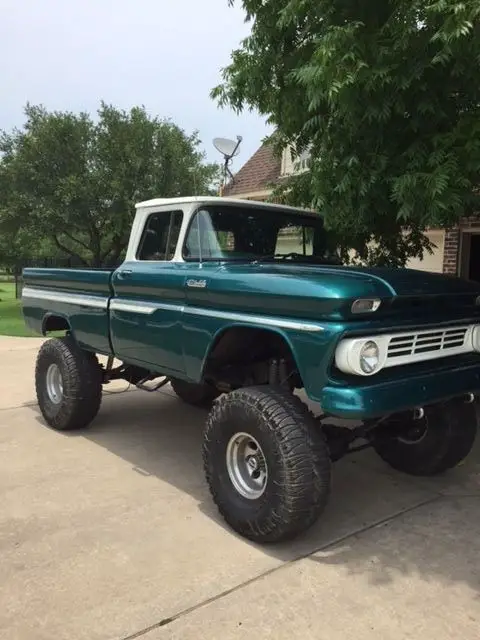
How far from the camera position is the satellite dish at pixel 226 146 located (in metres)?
10.8

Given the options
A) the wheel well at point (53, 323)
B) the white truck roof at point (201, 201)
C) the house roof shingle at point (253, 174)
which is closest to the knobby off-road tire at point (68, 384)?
the wheel well at point (53, 323)

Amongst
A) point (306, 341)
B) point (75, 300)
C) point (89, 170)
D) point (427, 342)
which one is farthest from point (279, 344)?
point (89, 170)

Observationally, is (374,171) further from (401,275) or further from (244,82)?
(244,82)

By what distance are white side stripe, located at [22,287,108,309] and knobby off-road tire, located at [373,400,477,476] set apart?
2471 mm

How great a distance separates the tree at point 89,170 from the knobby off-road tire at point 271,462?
14778 millimetres

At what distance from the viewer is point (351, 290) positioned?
10.4 ft

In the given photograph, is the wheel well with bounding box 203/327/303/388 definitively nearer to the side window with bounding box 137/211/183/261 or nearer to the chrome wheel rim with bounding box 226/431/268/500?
the chrome wheel rim with bounding box 226/431/268/500

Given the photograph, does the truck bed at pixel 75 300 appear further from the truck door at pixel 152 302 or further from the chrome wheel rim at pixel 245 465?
the chrome wheel rim at pixel 245 465

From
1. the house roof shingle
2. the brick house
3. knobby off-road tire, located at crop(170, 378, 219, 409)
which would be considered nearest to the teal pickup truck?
knobby off-road tire, located at crop(170, 378, 219, 409)

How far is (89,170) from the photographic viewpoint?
60.3 ft

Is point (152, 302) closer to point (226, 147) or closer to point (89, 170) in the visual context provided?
point (226, 147)

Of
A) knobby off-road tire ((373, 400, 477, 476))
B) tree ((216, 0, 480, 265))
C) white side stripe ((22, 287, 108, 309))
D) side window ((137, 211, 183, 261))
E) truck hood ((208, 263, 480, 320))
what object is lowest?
knobby off-road tire ((373, 400, 477, 476))

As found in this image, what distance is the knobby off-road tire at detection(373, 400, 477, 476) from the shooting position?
14.3 feet

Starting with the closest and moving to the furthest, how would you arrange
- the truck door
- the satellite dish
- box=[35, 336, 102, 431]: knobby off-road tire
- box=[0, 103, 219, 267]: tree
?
the truck door, box=[35, 336, 102, 431]: knobby off-road tire, the satellite dish, box=[0, 103, 219, 267]: tree
